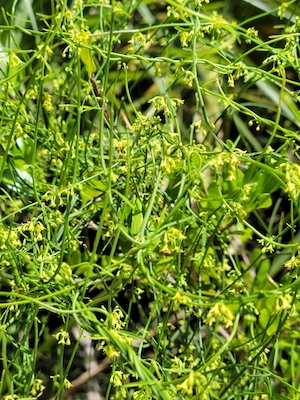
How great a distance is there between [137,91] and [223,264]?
69 cm

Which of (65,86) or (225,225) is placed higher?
(65,86)

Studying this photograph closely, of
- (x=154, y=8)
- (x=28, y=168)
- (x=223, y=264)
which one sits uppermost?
(x=154, y=8)

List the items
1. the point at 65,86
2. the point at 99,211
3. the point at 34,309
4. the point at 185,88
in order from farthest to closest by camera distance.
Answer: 1. the point at 185,88
2. the point at 65,86
3. the point at 99,211
4. the point at 34,309

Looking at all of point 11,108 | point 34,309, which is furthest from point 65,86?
point 34,309

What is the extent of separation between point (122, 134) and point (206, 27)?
160 mm

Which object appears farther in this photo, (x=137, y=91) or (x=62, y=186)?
(x=137, y=91)

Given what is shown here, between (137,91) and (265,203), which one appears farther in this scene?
(137,91)

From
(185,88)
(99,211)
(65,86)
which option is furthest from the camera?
(185,88)

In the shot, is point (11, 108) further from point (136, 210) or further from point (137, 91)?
point (137, 91)

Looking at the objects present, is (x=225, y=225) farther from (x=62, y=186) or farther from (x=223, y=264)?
(x=62, y=186)

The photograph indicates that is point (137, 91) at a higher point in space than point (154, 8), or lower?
lower

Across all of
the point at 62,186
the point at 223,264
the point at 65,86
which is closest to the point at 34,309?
the point at 62,186

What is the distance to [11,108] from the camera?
0.67m

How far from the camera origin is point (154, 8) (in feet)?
4.11
